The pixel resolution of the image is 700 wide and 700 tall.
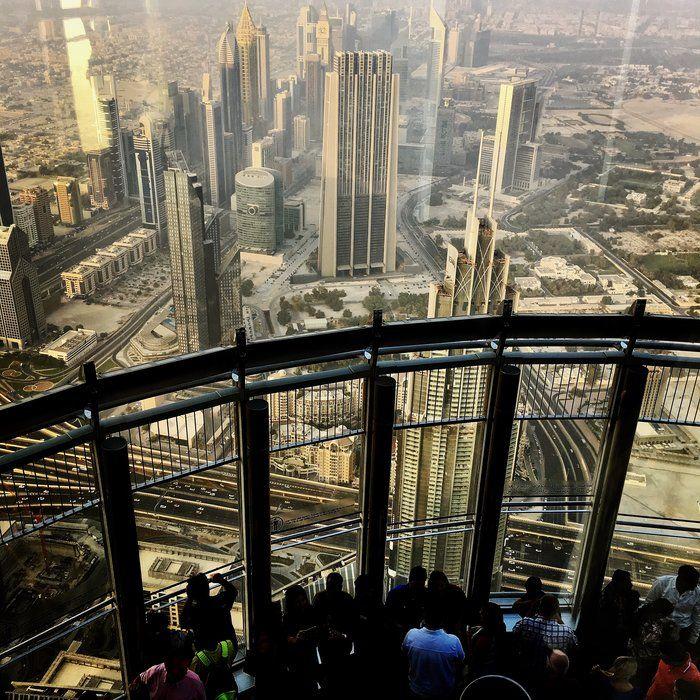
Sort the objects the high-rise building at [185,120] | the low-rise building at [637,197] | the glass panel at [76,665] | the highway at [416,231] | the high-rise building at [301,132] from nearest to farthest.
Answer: the glass panel at [76,665] → the highway at [416,231] → the low-rise building at [637,197] → the high-rise building at [185,120] → the high-rise building at [301,132]

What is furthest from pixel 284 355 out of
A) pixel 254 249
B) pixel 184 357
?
pixel 254 249

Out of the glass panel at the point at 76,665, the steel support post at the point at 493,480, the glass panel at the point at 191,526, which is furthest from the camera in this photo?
the steel support post at the point at 493,480

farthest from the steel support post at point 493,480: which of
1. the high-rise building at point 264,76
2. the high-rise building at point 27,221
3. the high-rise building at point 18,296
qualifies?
the high-rise building at point 264,76

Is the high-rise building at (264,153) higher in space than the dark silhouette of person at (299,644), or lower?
lower

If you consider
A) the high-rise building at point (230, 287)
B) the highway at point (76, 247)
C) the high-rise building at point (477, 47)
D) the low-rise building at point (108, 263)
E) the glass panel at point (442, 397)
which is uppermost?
the high-rise building at point (477, 47)

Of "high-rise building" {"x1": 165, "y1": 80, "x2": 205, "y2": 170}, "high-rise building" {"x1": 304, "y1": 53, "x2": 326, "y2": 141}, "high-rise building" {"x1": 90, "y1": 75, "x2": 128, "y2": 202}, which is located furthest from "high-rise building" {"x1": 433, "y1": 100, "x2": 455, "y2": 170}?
"high-rise building" {"x1": 90, "y1": 75, "x2": 128, "y2": 202}

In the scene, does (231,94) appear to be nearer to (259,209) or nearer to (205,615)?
(259,209)

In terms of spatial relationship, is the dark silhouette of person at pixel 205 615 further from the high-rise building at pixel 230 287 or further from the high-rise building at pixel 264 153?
the high-rise building at pixel 264 153
